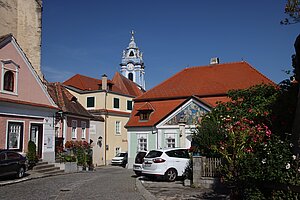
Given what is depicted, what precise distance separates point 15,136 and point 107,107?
26.6 metres

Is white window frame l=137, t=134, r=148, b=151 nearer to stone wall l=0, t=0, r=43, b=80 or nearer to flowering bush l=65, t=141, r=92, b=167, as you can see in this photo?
flowering bush l=65, t=141, r=92, b=167

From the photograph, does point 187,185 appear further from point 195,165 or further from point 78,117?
point 78,117

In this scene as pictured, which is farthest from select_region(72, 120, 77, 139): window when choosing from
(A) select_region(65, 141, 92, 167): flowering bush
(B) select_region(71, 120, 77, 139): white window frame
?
(A) select_region(65, 141, 92, 167): flowering bush

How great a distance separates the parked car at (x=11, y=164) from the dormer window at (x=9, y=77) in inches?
194

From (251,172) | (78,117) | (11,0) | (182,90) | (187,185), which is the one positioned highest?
(11,0)

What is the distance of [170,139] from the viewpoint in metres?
30.4

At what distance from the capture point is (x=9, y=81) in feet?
72.5

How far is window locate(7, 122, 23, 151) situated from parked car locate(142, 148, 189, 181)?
29.4 ft

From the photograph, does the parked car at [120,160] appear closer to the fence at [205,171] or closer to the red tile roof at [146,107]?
the red tile roof at [146,107]

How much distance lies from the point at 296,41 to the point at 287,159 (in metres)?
4.07

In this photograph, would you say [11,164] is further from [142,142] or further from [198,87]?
[198,87]

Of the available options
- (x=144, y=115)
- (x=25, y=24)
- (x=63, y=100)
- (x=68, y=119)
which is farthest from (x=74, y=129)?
(x=25, y=24)

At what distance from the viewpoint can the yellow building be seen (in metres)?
47.3

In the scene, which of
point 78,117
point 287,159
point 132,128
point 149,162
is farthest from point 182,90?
point 287,159
